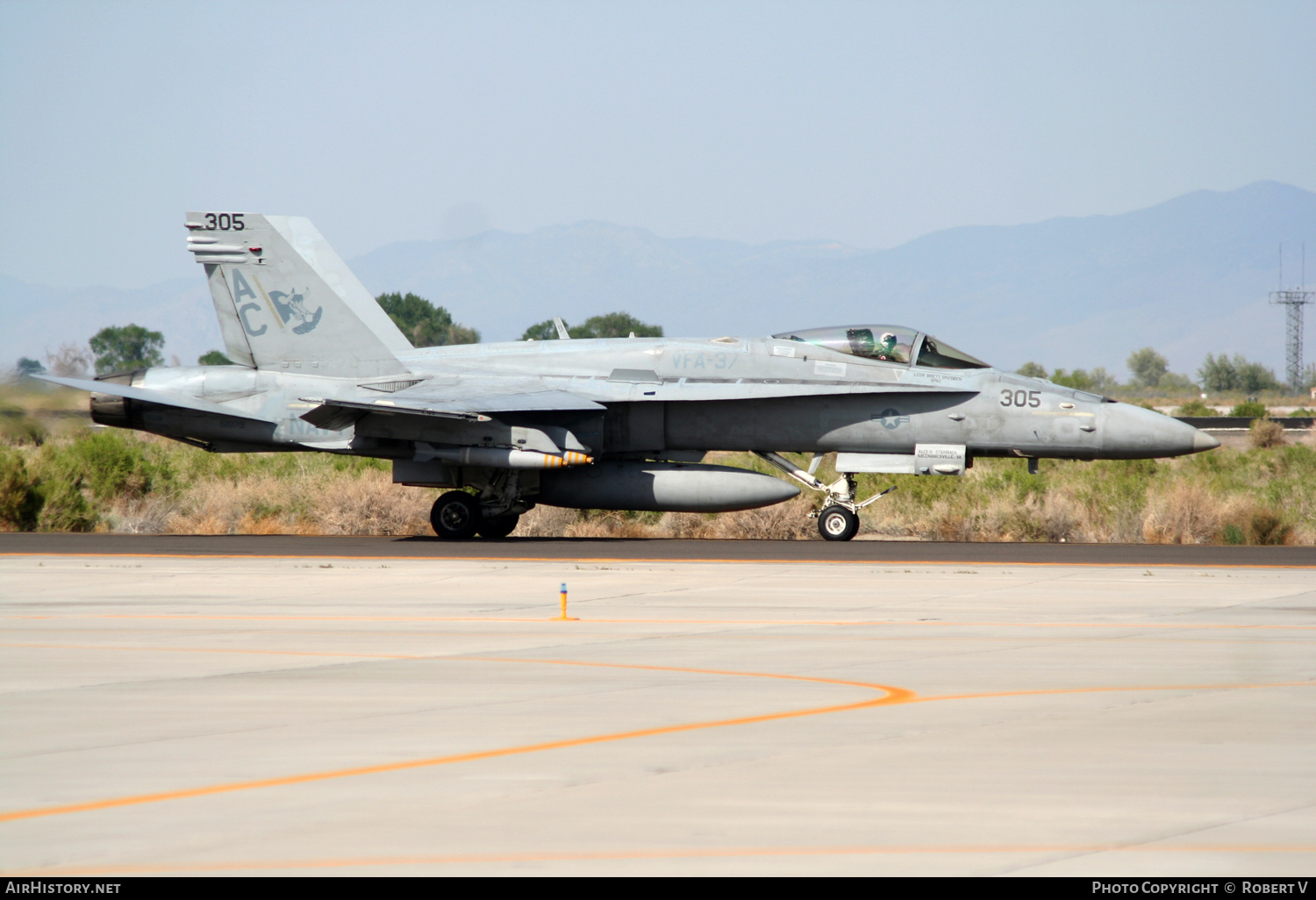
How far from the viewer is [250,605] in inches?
484

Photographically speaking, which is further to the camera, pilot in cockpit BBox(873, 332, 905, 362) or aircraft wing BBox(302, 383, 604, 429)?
pilot in cockpit BBox(873, 332, 905, 362)

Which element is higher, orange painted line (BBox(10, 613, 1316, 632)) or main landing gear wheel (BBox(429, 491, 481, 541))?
main landing gear wheel (BBox(429, 491, 481, 541))

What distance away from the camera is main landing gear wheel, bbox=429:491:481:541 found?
19734mm

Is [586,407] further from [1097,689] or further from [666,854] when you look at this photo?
[666,854]

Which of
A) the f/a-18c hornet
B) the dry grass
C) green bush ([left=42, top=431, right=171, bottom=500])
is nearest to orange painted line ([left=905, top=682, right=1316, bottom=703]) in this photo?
the f/a-18c hornet

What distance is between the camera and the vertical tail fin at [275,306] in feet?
66.0

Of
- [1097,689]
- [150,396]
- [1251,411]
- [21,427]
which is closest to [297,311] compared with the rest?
[150,396]

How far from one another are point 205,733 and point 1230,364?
126 m

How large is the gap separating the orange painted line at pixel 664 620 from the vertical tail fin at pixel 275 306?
29.9 feet

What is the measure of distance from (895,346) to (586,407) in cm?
462

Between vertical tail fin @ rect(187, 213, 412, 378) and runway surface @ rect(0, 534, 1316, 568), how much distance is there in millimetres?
2761

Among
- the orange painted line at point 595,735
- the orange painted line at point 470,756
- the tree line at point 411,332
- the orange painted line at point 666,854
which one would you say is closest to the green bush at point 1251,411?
the tree line at point 411,332

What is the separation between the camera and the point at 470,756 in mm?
6215

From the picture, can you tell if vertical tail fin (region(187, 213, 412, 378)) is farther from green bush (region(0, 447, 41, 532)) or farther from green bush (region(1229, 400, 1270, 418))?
green bush (region(1229, 400, 1270, 418))
